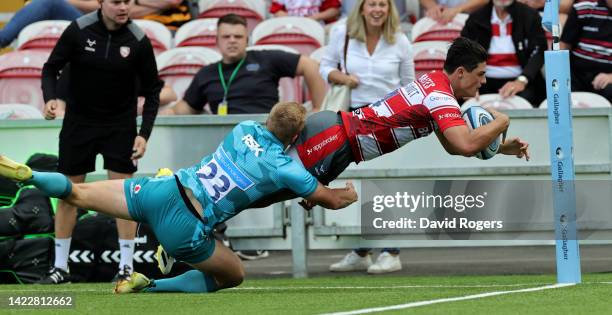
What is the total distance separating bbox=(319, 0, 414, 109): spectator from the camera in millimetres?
11094

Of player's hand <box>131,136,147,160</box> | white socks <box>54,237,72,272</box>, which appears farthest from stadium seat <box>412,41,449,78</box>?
white socks <box>54,237,72,272</box>

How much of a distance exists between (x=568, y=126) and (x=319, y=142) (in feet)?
5.57

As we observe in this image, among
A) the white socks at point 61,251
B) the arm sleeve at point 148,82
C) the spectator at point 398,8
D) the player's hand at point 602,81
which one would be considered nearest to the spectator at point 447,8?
the spectator at point 398,8

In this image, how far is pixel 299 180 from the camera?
8062mm

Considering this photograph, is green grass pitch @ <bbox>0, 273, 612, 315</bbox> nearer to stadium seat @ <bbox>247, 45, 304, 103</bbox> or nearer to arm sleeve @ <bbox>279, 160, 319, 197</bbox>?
arm sleeve @ <bbox>279, 160, 319, 197</bbox>

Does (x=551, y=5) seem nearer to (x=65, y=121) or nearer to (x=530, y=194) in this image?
(x=530, y=194)

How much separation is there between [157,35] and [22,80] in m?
1.61

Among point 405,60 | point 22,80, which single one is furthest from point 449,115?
point 22,80

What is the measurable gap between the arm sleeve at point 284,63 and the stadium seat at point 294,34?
62.7 inches

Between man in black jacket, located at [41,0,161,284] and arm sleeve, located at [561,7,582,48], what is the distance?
419cm

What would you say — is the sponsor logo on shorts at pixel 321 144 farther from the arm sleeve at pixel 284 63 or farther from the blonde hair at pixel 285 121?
the arm sleeve at pixel 284 63

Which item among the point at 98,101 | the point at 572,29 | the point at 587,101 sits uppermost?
the point at 572,29

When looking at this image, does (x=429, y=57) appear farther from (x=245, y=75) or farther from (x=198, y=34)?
A: (x=198, y=34)

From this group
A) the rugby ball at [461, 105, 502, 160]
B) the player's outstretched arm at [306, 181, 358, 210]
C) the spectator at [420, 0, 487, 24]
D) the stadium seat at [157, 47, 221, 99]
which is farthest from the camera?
the spectator at [420, 0, 487, 24]
